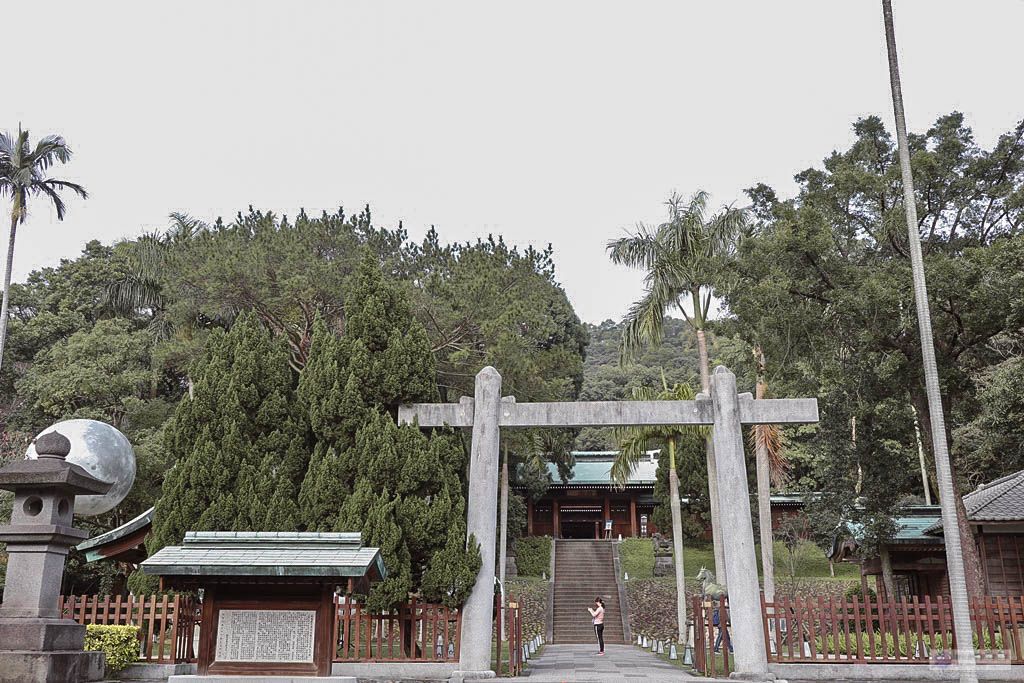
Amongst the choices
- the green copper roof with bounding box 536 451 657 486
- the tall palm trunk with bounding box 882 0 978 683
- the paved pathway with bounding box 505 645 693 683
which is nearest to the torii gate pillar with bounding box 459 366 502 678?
the paved pathway with bounding box 505 645 693 683

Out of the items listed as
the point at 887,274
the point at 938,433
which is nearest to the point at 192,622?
the point at 938,433

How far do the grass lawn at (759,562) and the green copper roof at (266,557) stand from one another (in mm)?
24616

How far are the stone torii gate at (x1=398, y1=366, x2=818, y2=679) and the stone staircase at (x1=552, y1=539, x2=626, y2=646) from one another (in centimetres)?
1443

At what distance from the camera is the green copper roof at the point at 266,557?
9383mm

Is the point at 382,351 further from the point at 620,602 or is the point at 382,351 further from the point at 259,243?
the point at 620,602

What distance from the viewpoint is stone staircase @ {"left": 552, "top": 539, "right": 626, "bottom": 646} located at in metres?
27.6

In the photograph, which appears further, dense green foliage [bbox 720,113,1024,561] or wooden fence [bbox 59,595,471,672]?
dense green foliage [bbox 720,113,1024,561]

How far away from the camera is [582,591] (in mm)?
31703

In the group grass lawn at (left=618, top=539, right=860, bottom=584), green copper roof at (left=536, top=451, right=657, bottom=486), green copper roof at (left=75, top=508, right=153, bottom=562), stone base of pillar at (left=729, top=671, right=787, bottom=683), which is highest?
green copper roof at (left=536, top=451, right=657, bottom=486)

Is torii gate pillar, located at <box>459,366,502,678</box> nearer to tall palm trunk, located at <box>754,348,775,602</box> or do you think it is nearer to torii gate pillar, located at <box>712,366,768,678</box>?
torii gate pillar, located at <box>712,366,768,678</box>

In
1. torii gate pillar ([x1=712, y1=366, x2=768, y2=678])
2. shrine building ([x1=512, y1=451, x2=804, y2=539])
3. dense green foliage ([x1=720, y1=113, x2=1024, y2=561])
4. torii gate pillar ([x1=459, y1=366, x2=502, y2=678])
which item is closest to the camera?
torii gate pillar ([x1=712, y1=366, x2=768, y2=678])

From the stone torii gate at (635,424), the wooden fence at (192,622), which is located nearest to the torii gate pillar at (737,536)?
the stone torii gate at (635,424)

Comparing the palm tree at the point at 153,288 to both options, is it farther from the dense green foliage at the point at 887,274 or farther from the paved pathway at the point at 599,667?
the dense green foliage at the point at 887,274

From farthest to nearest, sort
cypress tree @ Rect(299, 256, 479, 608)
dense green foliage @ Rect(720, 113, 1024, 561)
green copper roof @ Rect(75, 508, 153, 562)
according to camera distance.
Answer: green copper roof @ Rect(75, 508, 153, 562) → dense green foliage @ Rect(720, 113, 1024, 561) → cypress tree @ Rect(299, 256, 479, 608)
